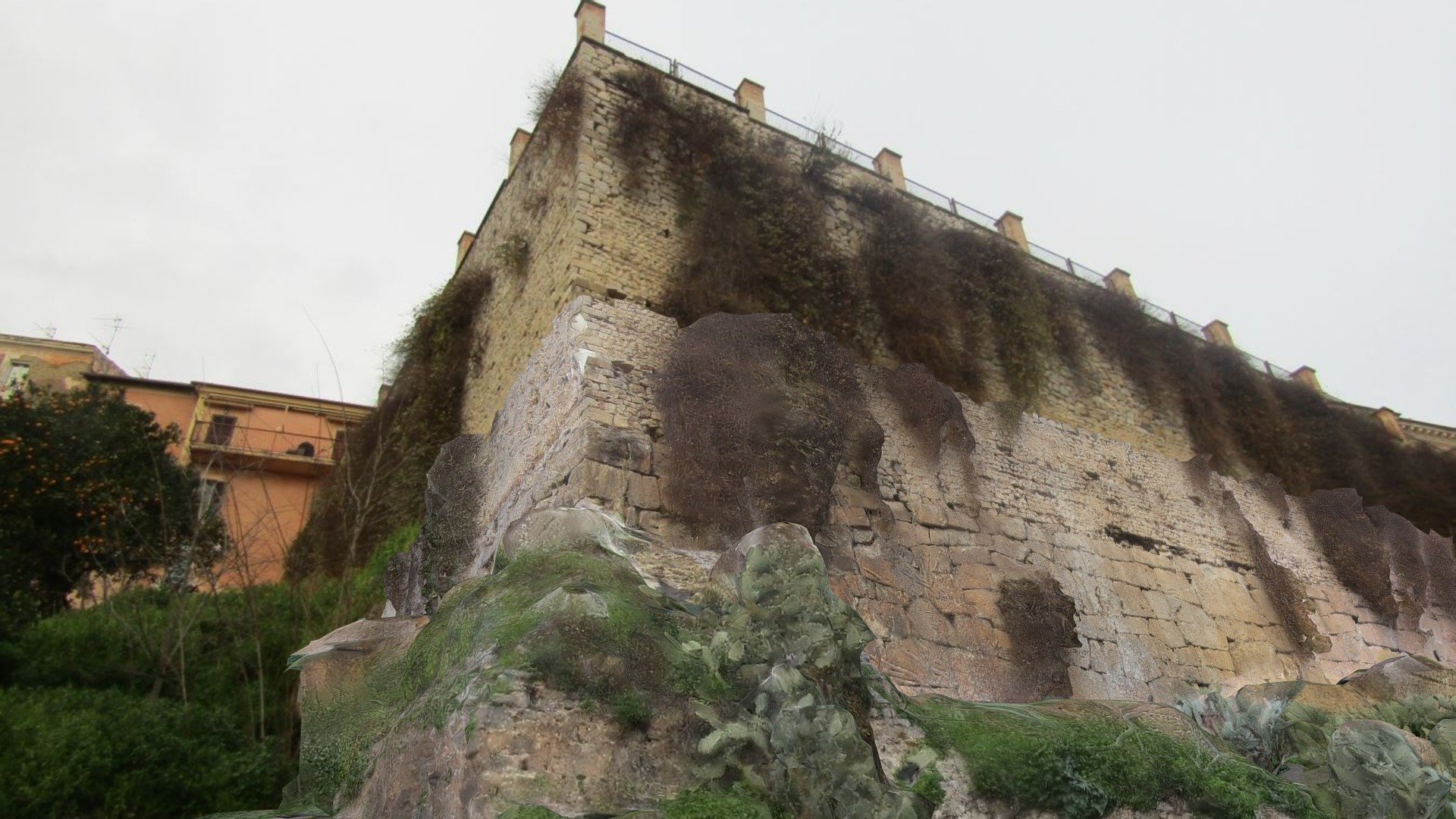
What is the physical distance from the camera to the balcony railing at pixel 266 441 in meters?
16.3

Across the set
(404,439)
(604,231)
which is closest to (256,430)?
(404,439)

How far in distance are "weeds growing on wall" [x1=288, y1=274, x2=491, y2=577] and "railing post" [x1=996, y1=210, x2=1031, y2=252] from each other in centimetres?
683

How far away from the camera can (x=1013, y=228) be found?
40.8 ft

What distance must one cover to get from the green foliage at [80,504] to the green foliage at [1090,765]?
8712 millimetres

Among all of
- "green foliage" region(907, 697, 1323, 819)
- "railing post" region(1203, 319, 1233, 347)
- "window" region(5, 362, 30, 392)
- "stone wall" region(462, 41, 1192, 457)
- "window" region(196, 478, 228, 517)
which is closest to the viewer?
"green foliage" region(907, 697, 1323, 819)

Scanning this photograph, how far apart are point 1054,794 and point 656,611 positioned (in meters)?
1.89

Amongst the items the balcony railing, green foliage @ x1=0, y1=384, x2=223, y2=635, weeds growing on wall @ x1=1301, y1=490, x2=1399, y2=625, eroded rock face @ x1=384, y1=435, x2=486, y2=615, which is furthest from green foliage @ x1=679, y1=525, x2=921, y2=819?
the balcony railing

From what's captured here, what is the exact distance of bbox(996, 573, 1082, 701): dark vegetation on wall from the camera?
24.0 ft

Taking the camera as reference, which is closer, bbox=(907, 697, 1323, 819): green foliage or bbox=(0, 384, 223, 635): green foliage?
bbox=(907, 697, 1323, 819): green foliage

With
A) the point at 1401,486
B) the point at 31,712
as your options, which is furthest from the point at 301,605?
the point at 1401,486

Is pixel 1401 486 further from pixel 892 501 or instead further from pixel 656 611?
pixel 656 611

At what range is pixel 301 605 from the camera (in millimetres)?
9289

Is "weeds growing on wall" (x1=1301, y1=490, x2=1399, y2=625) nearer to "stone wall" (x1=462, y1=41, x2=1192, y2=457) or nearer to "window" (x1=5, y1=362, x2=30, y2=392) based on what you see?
"stone wall" (x1=462, y1=41, x2=1192, y2=457)

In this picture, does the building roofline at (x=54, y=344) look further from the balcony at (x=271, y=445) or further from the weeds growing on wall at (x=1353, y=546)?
the weeds growing on wall at (x=1353, y=546)
